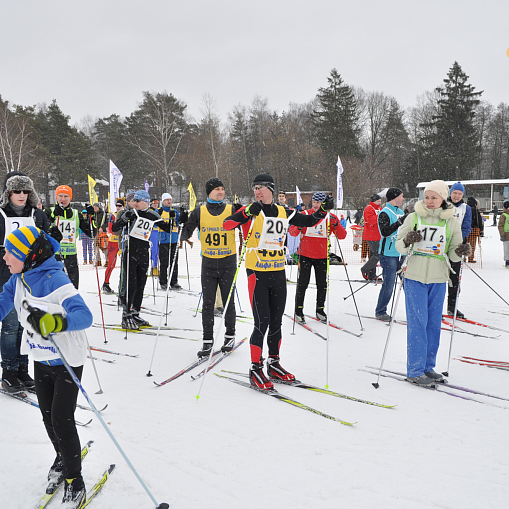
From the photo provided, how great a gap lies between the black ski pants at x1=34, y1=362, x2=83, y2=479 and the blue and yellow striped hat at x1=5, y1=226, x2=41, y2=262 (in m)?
0.65

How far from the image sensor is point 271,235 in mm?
3740

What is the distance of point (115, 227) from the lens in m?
5.79

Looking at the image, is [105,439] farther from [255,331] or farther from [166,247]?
[166,247]

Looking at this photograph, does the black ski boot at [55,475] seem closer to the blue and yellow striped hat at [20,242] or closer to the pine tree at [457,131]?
the blue and yellow striped hat at [20,242]

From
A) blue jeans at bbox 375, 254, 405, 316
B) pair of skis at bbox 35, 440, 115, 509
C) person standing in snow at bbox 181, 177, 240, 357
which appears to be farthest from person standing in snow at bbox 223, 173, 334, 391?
blue jeans at bbox 375, 254, 405, 316

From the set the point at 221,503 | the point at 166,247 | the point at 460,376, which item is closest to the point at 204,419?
the point at 221,503

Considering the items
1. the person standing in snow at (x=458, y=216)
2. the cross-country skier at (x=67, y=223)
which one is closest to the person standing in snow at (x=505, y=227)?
the person standing in snow at (x=458, y=216)

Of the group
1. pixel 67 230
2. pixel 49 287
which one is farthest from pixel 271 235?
pixel 67 230

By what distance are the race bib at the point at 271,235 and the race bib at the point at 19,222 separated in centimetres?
230

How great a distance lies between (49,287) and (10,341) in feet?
6.39

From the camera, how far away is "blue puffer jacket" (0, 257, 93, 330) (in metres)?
2.02

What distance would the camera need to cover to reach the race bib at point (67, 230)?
5.94 m

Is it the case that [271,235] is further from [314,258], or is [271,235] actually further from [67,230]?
[67,230]

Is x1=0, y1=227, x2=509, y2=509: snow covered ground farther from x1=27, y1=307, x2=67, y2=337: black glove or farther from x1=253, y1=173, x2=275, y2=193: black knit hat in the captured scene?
x1=253, y1=173, x2=275, y2=193: black knit hat
